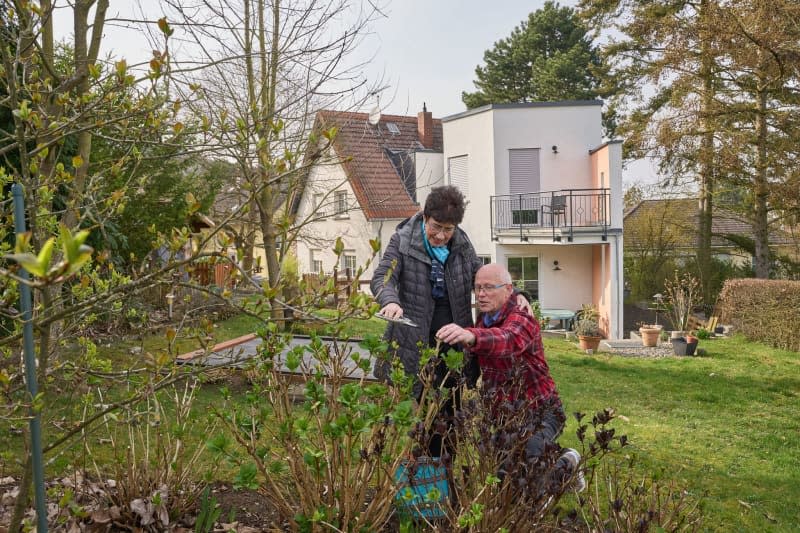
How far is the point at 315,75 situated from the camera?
338 inches

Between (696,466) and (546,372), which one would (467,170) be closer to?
(696,466)

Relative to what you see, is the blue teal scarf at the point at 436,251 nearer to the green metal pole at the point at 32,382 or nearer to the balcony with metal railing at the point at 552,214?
the green metal pole at the point at 32,382

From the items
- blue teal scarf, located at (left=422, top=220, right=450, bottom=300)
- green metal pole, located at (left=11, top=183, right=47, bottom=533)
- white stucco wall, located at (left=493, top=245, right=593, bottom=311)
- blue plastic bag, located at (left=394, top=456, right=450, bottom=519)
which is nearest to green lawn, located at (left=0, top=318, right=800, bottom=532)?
green metal pole, located at (left=11, top=183, right=47, bottom=533)

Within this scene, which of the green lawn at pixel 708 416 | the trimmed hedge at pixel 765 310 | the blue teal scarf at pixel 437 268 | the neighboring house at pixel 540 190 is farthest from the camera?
the neighboring house at pixel 540 190

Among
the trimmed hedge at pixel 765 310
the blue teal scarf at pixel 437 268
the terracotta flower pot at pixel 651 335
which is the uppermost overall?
the blue teal scarf at pixel 437 268

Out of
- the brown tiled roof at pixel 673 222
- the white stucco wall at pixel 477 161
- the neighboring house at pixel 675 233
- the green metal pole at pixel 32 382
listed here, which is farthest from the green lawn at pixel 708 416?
the brown tiled roof at pixel 673 222

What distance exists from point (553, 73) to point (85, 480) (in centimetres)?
3156

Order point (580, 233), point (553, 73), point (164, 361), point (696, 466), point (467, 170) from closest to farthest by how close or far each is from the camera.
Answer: point (164, 361) → point (696, 466) → point (580, 233) → point (467, 170) → point (553, 73)

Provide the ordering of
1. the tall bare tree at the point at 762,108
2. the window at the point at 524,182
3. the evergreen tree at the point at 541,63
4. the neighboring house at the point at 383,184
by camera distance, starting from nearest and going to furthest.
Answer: the tall bare tree at the point at 762,108 → the window at the point at 524,182 → the neighboring house at the point at 383,184 → the evergreen tree at the point at 541,63

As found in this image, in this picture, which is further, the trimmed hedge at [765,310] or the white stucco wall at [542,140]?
the white stucco wall at [542,140]

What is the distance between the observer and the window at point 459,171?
69.2ft

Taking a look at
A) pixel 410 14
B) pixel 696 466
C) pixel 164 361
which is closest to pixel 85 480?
pixel 164 361

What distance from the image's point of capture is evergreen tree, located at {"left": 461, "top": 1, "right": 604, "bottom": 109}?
103ft

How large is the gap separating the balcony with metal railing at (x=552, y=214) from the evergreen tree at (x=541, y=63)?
13639mm
